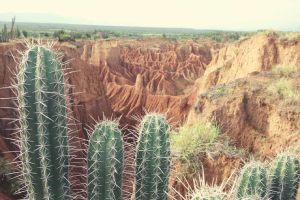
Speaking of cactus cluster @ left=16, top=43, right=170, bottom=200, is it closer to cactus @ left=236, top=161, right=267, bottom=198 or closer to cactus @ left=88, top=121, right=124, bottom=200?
cactus @ left=88, top=121, right=124, bottom=200

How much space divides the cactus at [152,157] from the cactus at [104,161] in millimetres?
352

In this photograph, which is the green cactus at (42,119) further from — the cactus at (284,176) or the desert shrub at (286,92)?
the desert shrub at (286,92)

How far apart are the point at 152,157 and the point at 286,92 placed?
6147 mm

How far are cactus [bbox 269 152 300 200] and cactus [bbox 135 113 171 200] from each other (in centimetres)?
174

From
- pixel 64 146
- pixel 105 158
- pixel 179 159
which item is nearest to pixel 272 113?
pixel 179 159

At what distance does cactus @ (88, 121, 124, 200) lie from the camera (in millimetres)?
3199

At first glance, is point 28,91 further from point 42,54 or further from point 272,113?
point 272,113

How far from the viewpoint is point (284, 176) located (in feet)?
13.0

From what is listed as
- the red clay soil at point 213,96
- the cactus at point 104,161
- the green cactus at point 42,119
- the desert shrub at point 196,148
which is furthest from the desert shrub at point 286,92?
the green cactus at point 42,119

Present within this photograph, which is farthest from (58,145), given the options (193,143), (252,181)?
(193,143)

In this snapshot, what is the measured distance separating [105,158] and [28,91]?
3.97 ft

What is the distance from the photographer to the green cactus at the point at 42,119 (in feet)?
8.88

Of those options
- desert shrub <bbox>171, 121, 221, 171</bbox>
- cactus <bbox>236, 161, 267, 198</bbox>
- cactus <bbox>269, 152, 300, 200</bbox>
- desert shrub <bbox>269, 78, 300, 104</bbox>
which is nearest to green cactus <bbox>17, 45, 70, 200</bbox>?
cactus <bbox>236, 161, 267, 198</bbox>

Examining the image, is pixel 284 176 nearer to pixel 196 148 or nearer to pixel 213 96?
pixel 196 148
